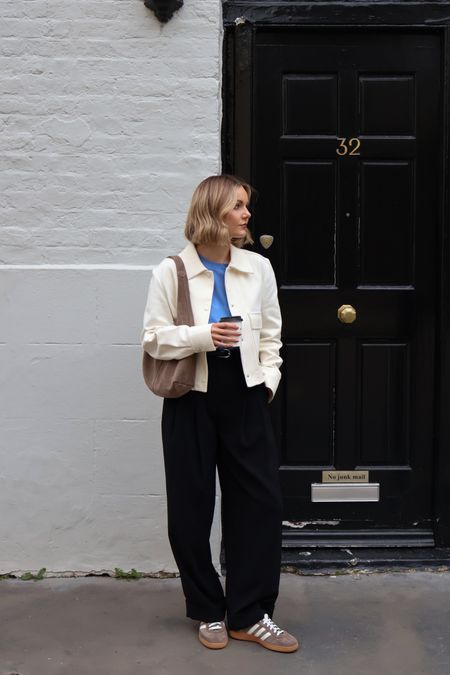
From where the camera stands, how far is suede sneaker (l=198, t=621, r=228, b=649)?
399 centimetres

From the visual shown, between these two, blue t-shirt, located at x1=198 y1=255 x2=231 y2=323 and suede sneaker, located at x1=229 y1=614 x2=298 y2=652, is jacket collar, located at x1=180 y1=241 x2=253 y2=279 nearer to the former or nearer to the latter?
blue t-shirt, located at x1=198 y1=255 x2=231 y2=323

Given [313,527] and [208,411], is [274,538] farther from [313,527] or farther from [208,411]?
[313,527]

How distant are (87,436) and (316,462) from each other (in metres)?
1.21

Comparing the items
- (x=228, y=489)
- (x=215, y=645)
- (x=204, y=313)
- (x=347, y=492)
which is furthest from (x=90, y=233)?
(x=215, y=645)

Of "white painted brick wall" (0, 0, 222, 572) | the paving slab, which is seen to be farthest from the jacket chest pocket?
the paving slab

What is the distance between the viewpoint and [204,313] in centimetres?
384

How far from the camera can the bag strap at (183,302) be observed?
3.82 meters

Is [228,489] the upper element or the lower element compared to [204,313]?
lower

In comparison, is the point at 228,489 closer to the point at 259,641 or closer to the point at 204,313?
the point at 259,641

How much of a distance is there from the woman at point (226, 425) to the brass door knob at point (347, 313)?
0.99 meters

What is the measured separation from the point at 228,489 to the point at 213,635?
0.61 meters

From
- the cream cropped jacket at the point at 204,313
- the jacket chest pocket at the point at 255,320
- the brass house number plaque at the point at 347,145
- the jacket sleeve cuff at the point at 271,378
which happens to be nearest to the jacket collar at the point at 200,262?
the cream cropped jacket at the point at 204,313

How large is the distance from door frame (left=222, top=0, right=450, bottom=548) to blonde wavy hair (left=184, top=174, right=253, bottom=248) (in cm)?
106

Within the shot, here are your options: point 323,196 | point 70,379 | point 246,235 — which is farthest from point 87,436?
point 323,196
